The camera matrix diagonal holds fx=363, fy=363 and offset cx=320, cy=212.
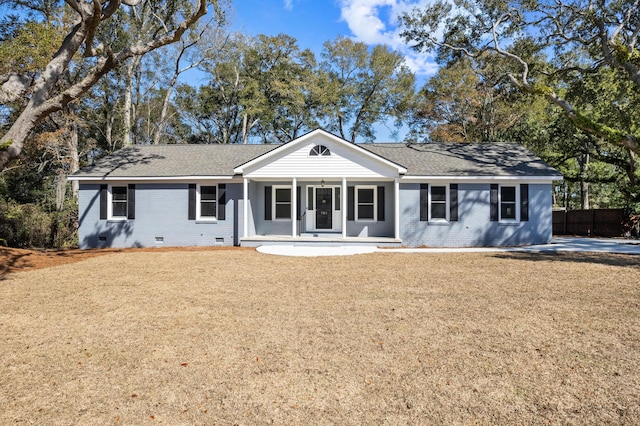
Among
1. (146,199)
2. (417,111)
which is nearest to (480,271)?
(146,199)

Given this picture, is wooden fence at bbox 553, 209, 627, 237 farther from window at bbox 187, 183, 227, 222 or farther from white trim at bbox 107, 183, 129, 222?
white trim at bbox 107, 183, 129, 222

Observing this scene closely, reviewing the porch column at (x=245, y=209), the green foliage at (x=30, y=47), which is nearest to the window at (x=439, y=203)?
the porch column at (x=245, y=209)

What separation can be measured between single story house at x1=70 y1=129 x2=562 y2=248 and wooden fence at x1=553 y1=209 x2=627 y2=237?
7.23 meters

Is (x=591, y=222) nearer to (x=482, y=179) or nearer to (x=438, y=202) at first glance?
(x=482, y=179)

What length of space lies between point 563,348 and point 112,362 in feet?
17.6

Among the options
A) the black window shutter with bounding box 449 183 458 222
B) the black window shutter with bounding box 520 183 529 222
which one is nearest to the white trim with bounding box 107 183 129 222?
the black window shutter with bounding box 449 183 458 222

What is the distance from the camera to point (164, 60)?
2984 centimetres

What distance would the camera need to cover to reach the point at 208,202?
50.8 ft

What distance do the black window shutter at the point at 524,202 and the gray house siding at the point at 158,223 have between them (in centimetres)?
1164

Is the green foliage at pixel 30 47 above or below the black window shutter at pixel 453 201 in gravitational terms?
above

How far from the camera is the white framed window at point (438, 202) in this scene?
15164mm

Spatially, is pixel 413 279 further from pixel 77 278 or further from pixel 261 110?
pixel 261 110

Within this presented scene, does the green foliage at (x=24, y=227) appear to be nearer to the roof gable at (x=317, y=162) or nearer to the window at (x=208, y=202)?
the window at (x=208, y=202)

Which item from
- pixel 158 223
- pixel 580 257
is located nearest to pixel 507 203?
pixel 580 257
